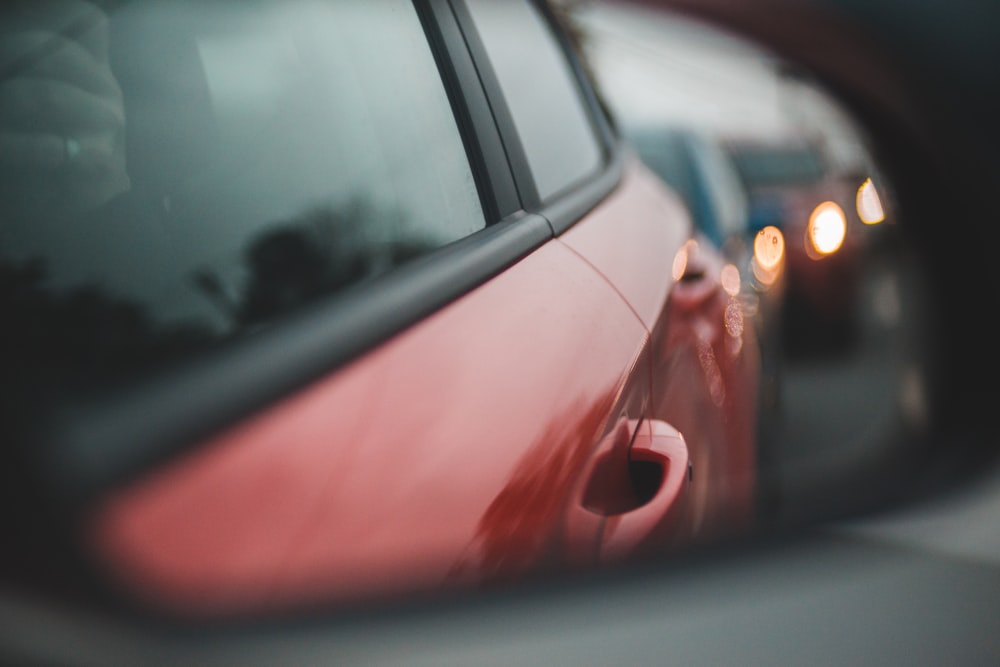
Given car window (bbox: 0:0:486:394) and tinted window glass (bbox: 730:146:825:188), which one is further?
tinted window glass (bbox: 730:146:825:188)

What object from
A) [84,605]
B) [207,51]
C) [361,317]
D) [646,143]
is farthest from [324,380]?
[646,143]

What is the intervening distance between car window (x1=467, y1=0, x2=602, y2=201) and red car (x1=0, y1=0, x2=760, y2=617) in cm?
2

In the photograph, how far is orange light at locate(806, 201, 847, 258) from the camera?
7.36 meters

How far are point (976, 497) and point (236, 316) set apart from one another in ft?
4.02

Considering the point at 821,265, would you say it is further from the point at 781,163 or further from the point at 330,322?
the point at 330,322

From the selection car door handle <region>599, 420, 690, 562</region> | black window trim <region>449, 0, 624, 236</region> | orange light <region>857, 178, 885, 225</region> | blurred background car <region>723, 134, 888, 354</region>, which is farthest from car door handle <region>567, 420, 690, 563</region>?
blurred background car <region>723, 134, 888, 354</region>

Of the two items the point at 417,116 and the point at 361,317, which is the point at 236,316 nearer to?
the point at 361,317

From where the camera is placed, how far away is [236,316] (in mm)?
1155

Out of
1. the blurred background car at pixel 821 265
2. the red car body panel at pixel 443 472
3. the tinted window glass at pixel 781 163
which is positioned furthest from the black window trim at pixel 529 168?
the tinted window glass at pixel 781 163

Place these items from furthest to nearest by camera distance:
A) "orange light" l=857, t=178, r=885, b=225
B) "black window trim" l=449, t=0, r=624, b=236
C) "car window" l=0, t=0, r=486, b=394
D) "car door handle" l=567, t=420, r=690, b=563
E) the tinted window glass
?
1. the tinted window glass
2. "orange light" l=857, t=178, r=885, b=225
3. "black window trim" l=449, t=0, r=624, b=236
4. "car door handle" l=567, t=420, r=690, b=563
5. "car window" l=0, t=0, r=486, b=394

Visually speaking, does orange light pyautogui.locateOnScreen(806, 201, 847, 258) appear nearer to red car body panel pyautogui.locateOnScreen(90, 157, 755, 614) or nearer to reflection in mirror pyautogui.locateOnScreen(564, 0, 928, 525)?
reflection in mirror pyautogui.locateOnScreen(564, 0, 928, 525)

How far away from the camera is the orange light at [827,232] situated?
7359mm

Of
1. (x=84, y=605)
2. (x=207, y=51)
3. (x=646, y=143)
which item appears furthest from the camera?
(x=646, y=143)

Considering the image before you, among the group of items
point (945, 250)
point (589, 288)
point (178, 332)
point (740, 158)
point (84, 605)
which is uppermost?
point (740, 158)
